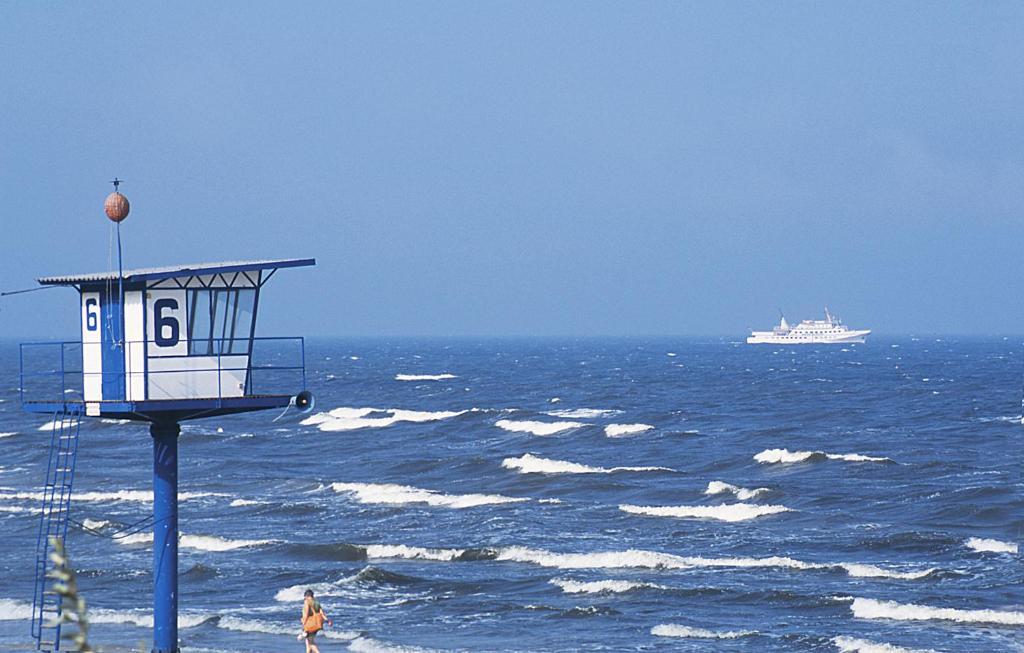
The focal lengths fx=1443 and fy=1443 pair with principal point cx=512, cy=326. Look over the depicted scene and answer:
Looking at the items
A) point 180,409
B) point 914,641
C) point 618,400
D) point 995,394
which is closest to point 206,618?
point 180,409

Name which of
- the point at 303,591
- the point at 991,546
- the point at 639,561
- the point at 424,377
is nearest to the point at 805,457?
the point at 991,546

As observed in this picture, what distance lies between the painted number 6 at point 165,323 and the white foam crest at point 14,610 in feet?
39.0

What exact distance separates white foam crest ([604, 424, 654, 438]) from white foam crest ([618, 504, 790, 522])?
26.0 meters

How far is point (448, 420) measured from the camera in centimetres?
8381

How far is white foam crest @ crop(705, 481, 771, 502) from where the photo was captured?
4803cm

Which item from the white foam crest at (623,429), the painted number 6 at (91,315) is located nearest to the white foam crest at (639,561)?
the painted number 6 at (91,315)

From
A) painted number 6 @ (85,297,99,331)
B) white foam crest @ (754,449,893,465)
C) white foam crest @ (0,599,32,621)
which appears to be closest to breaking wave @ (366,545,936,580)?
white foam crest @ (0,599,32,621)

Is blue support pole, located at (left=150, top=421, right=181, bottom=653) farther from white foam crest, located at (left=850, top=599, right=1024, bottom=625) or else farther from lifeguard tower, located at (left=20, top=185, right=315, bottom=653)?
white foam crest, located at (left=850, top=599, right=1024, bottom=625)

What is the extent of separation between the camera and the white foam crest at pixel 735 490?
48.0m

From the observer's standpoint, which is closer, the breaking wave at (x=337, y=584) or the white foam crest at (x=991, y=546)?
the breaking wave at (x=337, y=584)

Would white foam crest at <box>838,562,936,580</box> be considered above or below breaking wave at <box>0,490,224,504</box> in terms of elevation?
below

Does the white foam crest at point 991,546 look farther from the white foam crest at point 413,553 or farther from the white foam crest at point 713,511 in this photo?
the white foam crest at point 413,553

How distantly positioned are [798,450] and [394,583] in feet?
109

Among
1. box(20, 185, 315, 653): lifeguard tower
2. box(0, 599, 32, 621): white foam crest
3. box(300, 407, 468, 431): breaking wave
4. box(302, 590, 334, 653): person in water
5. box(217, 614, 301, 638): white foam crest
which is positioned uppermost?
box(20, 185, 315, 653): lifeguard tower
